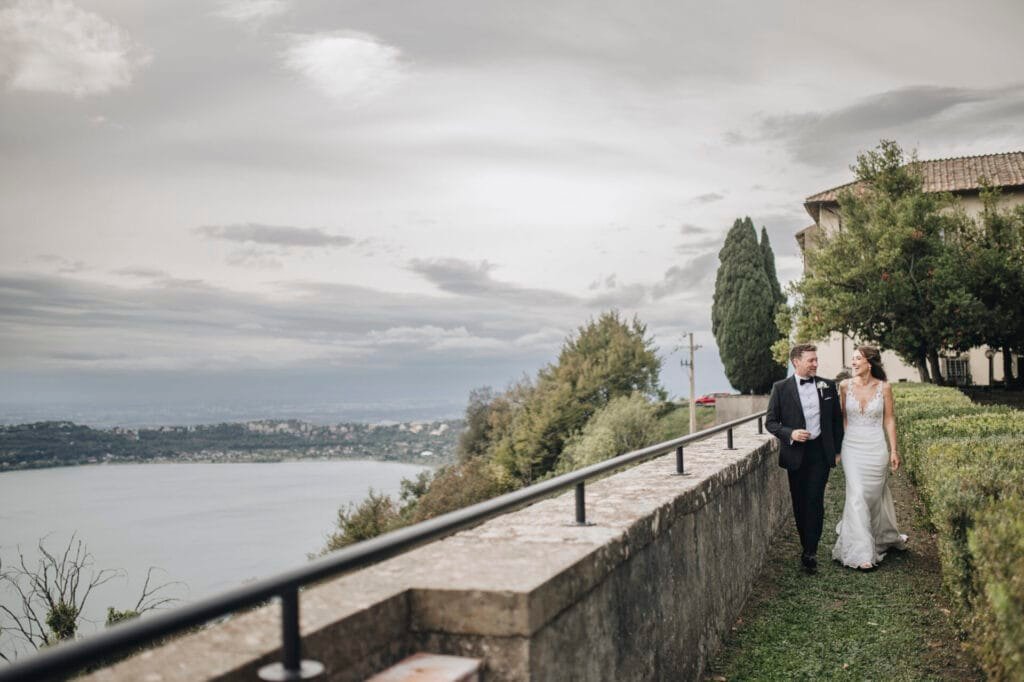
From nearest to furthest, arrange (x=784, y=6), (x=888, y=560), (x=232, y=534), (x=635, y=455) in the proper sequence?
(x=635, y=455)
(x=888, y=560)
(x=784, y=6)
(x=232, y=534)

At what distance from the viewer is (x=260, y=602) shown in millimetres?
1822

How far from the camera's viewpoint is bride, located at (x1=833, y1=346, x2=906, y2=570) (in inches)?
290

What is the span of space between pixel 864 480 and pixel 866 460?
179 mm

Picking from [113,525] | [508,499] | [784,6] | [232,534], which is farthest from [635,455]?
[113,525]

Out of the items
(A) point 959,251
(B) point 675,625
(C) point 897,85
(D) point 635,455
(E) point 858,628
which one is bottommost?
(E) point 858,628

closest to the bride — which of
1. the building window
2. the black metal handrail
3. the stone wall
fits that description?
the stone wall

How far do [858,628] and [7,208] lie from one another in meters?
176

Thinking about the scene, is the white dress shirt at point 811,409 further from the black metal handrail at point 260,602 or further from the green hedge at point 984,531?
the black metal handrail at point 260,602

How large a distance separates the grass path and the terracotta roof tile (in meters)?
35.1

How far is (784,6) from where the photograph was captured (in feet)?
54.5

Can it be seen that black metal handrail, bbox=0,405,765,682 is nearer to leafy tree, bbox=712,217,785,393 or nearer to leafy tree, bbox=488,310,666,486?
leafy tree, bbox=712,217,785,393

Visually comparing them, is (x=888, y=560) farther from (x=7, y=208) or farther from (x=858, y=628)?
(x=7, y=208)

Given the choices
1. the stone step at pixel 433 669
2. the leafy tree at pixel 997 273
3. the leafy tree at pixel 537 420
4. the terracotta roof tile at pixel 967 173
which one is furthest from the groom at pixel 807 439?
the leafy tree at pixel 537 420

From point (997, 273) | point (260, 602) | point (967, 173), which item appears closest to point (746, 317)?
point (967, 173)
